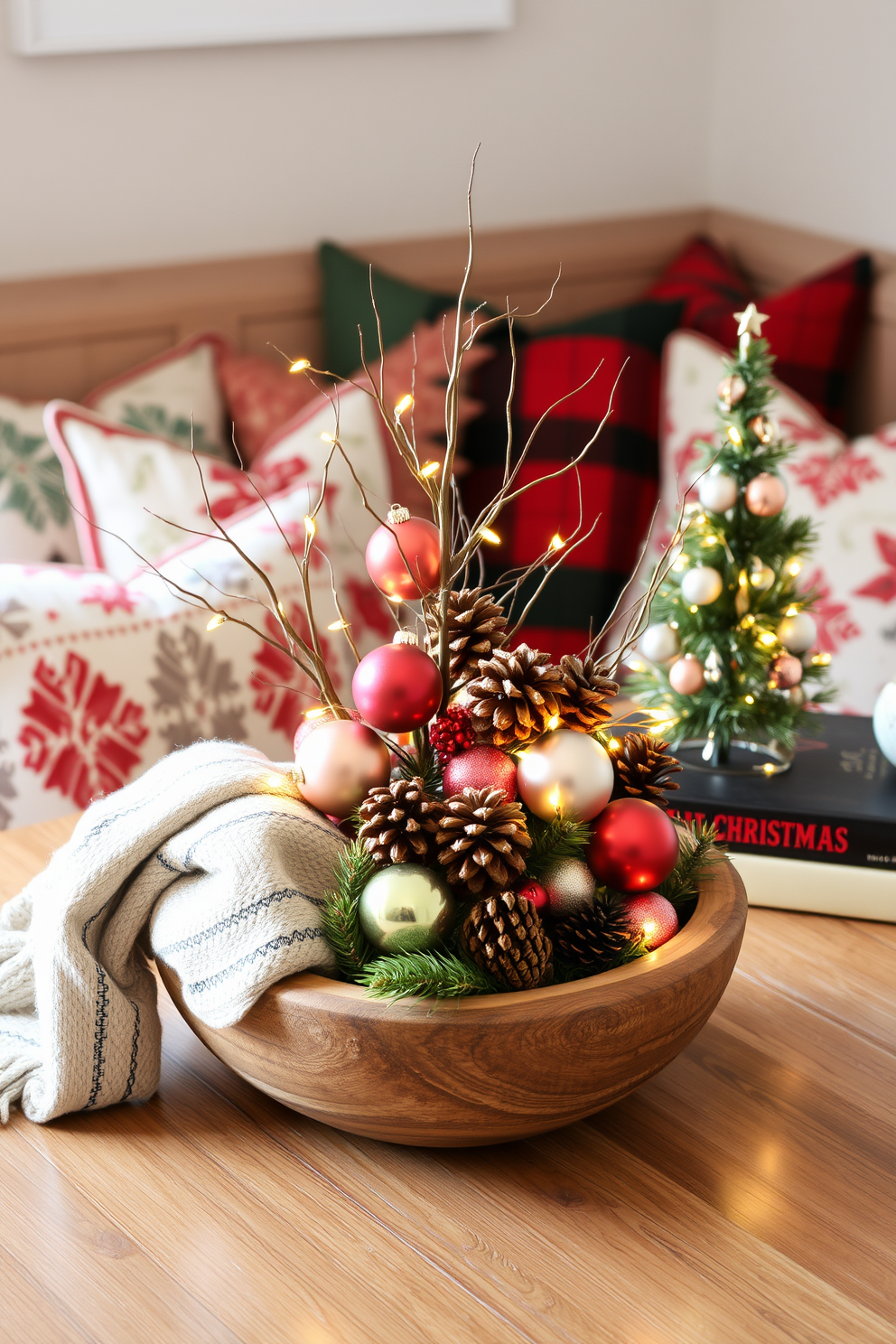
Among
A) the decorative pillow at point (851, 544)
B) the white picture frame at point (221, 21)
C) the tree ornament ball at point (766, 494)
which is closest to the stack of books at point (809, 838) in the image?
the tree ornament ball at point (766, 494)

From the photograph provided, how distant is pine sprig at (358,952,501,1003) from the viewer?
2.12 ft

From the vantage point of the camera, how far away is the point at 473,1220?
0.68m

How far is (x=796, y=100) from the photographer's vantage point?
7.48 feet

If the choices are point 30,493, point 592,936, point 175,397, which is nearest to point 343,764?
point 592,936

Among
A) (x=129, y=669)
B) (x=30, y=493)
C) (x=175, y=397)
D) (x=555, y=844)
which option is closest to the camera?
(x=555, y=844)

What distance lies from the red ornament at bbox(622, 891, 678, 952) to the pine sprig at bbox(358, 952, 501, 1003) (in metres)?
0.10

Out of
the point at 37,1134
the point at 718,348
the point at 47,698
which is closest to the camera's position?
the point at 37,1134

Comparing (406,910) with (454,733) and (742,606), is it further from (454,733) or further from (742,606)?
(742,606)

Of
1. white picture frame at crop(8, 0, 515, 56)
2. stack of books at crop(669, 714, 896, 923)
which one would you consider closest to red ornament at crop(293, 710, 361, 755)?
stack of books at crop(669, 714, 896, 923)

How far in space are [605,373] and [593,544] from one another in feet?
0.84

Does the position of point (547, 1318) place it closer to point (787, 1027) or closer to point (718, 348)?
point (787, 1027)

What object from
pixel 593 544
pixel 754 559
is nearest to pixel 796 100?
pixel 593 544

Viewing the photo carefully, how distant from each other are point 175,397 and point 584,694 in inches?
48.7

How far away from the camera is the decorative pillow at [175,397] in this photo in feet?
5.93
